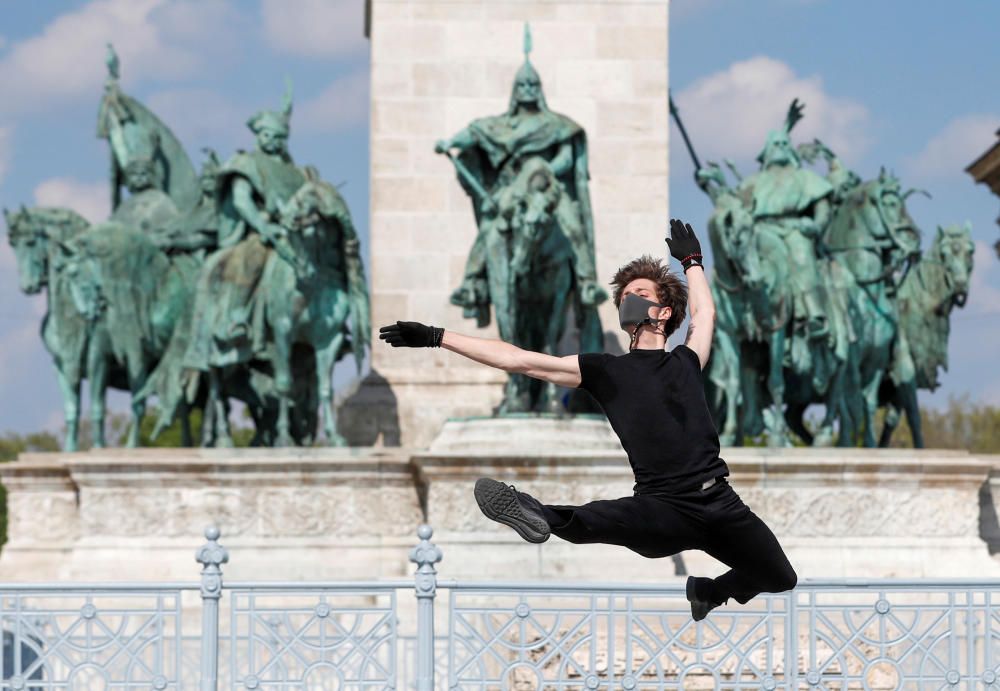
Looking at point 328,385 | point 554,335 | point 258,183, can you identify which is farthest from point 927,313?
point 258,183

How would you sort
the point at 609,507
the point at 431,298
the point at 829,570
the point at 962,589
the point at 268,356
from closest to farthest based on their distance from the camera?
the point at 609,507, the point at 962,589, the point at 829,570, the point at 268,356, the point at 431,298

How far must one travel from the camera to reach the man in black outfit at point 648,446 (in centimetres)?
684

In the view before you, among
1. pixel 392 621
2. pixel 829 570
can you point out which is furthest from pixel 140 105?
pixel 392 621

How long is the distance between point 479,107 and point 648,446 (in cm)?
1429

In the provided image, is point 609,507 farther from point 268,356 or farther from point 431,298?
point 431,298

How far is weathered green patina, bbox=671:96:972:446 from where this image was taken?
18.8 m

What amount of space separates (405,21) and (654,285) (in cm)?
1435

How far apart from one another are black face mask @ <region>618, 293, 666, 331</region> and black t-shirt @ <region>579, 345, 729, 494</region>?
0.39 ft

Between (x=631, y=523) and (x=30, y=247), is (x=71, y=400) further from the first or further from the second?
(x=631, y=523)

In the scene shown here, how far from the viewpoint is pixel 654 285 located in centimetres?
698

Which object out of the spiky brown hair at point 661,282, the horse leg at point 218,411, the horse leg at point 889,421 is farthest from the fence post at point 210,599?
the horse leg at point 889,421

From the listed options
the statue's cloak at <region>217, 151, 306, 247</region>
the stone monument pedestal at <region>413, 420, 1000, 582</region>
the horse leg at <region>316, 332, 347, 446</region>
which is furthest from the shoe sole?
the statue's cloak at <region>217, 151, 306, 247</region>

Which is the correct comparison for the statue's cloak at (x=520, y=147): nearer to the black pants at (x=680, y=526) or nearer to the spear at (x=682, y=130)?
the spear at (x=682, y=130)

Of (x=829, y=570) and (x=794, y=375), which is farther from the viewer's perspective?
(x=794, y=375)
